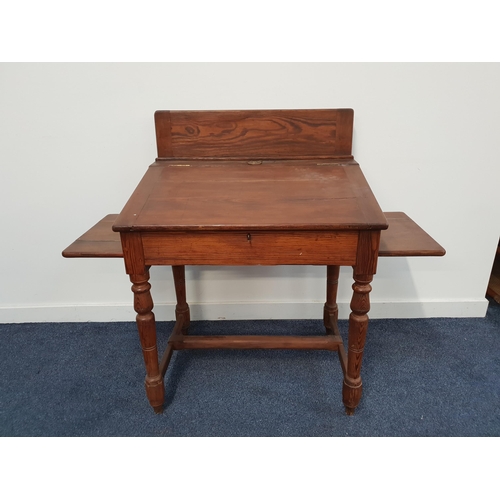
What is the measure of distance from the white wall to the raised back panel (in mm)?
108

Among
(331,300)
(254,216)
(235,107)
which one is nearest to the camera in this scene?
(254,216)

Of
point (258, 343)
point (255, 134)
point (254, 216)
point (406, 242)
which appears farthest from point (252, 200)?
point (258, 343)

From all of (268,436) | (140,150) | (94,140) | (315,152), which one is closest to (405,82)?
(315,152)

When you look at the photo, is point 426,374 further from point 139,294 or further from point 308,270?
point 139,294

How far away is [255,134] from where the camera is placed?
186cm

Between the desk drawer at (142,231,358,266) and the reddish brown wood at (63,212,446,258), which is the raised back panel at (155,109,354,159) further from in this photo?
the desk drawer at (142,231,358,266)

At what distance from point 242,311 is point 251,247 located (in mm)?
998

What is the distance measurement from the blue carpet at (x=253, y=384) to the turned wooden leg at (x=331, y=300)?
0.11 meters

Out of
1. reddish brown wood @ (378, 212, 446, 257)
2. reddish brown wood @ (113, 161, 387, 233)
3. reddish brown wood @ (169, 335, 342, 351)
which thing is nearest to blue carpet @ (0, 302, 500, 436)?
reddish brown wood @ (169, 335, 342, 351)

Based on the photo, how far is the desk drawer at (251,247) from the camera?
1422 mm

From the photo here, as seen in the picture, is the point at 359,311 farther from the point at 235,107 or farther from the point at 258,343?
the point at 235,107

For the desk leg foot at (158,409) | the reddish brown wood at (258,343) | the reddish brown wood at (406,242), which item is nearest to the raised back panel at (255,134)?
the reddish brown wood at (406,242)

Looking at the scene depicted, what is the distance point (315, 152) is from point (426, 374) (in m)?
1.16

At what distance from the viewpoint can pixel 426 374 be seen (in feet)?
6.62
